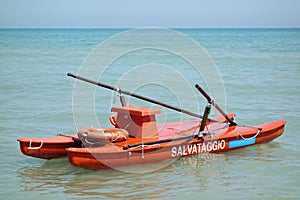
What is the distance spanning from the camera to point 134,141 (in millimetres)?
10414

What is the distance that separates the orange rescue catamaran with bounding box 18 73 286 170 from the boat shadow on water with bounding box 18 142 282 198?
205 millimetres

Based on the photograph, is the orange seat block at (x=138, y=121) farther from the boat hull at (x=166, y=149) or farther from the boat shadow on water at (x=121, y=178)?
the boat shadow on water at (x=121, y=178)

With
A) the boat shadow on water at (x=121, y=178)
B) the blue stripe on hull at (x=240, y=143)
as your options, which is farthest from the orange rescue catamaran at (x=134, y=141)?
the boat shadow on water at (x=121, y=178)

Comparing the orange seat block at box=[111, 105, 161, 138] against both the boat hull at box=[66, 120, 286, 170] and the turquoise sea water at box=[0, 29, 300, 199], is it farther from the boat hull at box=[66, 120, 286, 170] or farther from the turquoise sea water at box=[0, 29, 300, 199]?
the turquoise sea water at box=[0, 29, 300, 199]

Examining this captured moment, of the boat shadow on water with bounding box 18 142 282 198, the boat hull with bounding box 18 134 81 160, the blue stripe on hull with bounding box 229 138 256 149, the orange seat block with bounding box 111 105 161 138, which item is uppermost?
the orange seat block with bounding box 111 105 161 138

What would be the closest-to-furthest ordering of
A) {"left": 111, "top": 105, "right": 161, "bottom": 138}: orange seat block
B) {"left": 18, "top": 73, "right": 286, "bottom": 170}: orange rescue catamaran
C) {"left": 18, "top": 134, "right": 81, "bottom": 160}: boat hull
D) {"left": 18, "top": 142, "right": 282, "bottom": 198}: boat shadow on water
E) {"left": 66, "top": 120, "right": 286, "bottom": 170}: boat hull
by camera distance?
{"left": 18, "top": 142, "right": 282, "bottom": 198}: boat shadow on water < {"left": 66, "top": 120, "right": 286, "bottom": 170}: boat hull < {"left": 18, "top": 73, "right": 286, "bottom": 170}: orange rescue catamaran < {"left": 18, "top": 134, "right": 81, "bottom": 160}: boat hull < {"left": 111, "top": 105, "right": 161, "bottom": 138}: orange seat block

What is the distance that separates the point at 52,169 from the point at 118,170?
1.37 metres

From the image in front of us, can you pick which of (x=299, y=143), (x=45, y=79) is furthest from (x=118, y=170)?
(x=45, y=79)

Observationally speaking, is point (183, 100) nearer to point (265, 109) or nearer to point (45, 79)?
point (265, 109)

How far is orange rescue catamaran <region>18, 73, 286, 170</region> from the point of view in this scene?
9.98 meters

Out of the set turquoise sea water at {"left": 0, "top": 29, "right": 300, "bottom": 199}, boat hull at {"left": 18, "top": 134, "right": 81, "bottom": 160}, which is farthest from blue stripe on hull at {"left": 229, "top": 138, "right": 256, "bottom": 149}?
boat hull at {"left": 18, "top": 134, "right": 81, "bottom": 160}

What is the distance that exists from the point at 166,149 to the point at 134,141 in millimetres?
687

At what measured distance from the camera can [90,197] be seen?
30.1 feet

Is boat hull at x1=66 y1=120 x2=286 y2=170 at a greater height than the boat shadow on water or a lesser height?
greater
